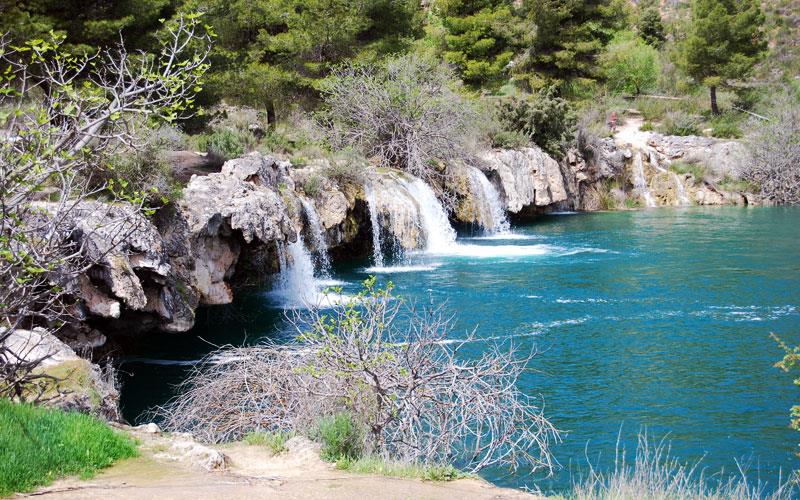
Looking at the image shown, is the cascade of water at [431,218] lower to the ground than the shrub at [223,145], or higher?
lower

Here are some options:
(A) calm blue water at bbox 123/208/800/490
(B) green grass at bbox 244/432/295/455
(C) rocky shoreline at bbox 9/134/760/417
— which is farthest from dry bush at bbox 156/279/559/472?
(C) rocky shoreline at bbox 9/134/760/417

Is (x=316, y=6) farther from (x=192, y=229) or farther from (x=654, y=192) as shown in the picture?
(x=654, y=192)

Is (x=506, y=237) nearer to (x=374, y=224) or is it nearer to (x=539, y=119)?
(x=374, y=224)

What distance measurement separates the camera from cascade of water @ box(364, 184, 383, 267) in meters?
22.7

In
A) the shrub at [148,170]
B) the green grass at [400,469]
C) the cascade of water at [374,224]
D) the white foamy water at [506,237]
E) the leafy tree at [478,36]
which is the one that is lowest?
the green grass at [400,469]

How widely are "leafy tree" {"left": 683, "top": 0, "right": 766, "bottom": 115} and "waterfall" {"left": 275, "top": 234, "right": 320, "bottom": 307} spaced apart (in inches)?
1313

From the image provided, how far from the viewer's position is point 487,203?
1139 inches

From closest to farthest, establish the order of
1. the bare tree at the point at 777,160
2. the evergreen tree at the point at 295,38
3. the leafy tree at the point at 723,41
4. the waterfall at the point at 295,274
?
the waterfall at the point at 295,274
the evergreen tree at the point at 295,38
the bare tree at the point at 777,160
the leafy tree at the point at 723,41

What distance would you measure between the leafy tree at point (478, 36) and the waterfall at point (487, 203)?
1198cm

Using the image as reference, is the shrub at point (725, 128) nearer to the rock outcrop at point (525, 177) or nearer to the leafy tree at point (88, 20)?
the rock outcrop at point (525, 177)

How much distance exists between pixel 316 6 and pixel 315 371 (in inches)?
906

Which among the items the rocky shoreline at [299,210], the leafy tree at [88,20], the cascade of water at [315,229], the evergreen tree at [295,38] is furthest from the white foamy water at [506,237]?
→ the leafy tree at [88,20]

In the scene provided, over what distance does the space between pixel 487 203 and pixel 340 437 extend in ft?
74.3

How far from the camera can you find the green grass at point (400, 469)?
6.29 meters
